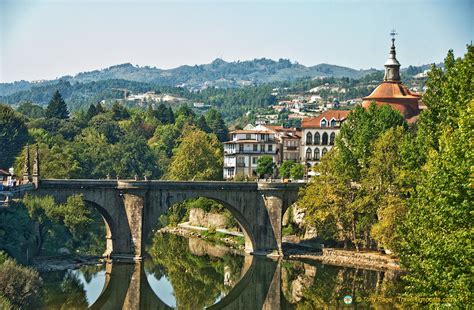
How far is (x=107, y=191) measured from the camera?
74188mm

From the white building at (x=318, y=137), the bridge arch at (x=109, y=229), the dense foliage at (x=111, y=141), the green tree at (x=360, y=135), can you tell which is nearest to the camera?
the bridge arch at (x=109, y=229)

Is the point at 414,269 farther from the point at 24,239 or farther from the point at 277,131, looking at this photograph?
the point at 277,131

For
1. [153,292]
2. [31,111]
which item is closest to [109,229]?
[153,292]

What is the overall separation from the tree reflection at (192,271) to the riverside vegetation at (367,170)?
702 centimetres

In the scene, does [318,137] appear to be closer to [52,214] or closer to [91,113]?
[52,214]

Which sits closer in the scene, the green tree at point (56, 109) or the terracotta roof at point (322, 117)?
the terracotta roof at point (322, 117)

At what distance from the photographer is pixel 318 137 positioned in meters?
106

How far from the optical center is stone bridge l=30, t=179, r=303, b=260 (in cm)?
7344

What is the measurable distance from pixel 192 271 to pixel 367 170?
52.6 ft

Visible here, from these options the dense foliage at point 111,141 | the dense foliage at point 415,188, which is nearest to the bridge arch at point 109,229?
the dense foliage at point 111,141

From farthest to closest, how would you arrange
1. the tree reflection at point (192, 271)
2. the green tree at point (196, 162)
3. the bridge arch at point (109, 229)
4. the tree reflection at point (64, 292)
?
1. the green tree at point (196, 162)
2. the bridge arch at point (109, 229)
3. the tree reflection at point (192, 271)
4. the tree reflection at point (64, 292)

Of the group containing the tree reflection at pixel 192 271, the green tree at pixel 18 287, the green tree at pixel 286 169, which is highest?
the green tree at pixel 286 169

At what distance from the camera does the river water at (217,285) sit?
203ft

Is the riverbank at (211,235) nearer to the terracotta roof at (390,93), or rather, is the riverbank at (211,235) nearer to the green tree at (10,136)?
the green tree at (10,136)
